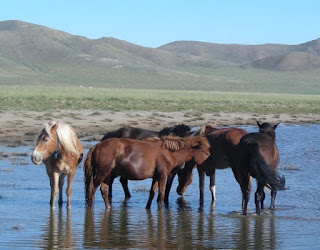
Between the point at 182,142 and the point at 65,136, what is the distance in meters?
1.73

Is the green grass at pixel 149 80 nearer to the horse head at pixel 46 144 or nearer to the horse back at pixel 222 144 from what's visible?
the horse back at pixel 222 144

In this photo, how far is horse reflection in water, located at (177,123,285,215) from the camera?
10.0 meters

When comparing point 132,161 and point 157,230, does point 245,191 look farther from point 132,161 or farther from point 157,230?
point 157,230

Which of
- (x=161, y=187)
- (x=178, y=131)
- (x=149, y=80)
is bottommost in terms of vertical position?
(x=161, y=187)

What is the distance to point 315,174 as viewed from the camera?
1547 centimetres

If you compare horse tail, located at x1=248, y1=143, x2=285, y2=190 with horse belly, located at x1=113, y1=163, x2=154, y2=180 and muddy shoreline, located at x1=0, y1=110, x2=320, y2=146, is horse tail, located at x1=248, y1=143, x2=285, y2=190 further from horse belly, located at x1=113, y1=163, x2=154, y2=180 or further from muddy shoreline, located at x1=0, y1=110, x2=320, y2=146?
muddy shoreline, located at x1=0, y1=110, x2=320, y2=146

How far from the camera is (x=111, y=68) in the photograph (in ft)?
430

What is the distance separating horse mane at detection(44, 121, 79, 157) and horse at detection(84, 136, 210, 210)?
0.83ft

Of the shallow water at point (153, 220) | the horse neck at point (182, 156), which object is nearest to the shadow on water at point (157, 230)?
the shallow water at point (153, 220)

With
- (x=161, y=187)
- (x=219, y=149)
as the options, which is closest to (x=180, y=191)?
(x=219, y=149)

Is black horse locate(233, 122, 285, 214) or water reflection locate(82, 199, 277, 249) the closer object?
water reflection locate(82, 199, 277, 249)

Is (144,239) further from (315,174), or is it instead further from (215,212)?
(315,174)

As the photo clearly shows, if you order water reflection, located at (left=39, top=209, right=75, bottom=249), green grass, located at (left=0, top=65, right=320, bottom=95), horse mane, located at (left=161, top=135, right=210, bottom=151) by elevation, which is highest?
green grass, located at (left=0, top=65, right=320, bottom=95)

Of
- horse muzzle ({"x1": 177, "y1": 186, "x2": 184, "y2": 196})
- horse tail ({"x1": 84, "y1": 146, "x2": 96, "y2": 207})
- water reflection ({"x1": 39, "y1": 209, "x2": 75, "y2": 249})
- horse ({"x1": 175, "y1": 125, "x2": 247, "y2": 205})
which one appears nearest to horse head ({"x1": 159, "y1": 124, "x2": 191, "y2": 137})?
horse ({"x1": 175, "y1": 125, "x2": 247, "y2": 205})
